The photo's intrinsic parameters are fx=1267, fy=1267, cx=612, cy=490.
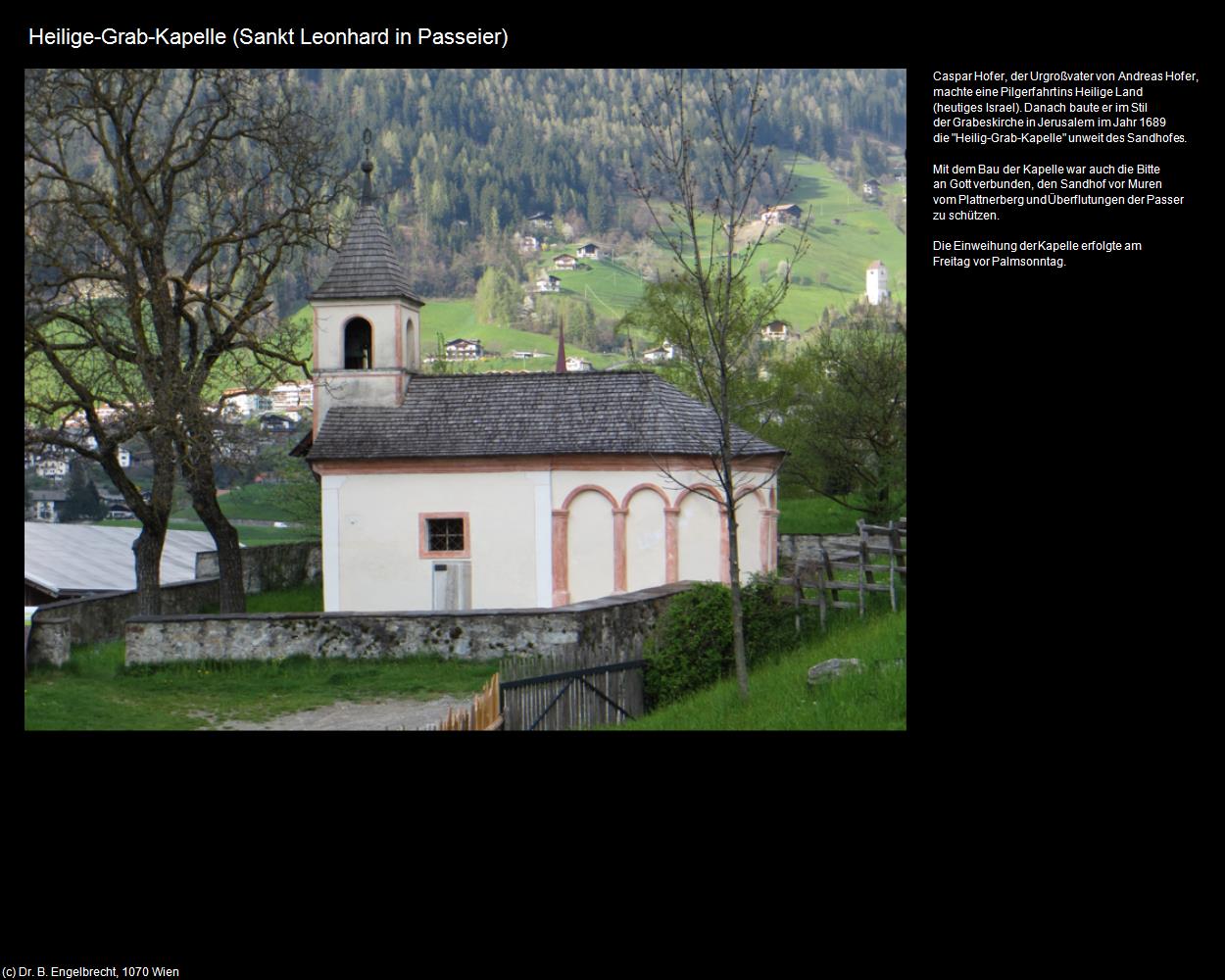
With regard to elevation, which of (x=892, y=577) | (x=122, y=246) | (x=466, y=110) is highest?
(x=466, y=110)

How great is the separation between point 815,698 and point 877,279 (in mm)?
124626

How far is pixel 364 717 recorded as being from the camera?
53.4 ft

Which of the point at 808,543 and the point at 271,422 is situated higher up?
the point at 271,422

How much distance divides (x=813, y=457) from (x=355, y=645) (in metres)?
21.5

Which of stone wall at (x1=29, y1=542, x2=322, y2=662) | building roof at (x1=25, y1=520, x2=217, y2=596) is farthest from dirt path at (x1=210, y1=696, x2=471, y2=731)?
building roof at (x1=25, y1=520, x2=217, y2=596)

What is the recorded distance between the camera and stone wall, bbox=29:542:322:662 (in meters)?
19.8

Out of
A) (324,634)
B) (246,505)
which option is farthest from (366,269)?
(246,505)

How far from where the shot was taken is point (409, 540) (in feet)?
86.1

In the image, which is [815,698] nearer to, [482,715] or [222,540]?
[482,715]

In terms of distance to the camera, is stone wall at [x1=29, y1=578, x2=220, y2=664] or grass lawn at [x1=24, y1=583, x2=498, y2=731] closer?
grass lawn at [x1=24, y1=583, x2=498, y2=731]

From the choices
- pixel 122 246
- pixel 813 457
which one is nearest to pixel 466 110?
pixel 813 457

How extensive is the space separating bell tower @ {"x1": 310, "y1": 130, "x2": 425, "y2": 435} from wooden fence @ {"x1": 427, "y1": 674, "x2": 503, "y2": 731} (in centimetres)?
1499

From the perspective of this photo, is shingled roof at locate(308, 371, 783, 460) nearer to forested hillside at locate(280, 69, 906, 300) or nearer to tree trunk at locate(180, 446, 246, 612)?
tree trunk at locate(180, 446, 246, 612)

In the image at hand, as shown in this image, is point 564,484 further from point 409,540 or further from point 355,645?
point 355,645
